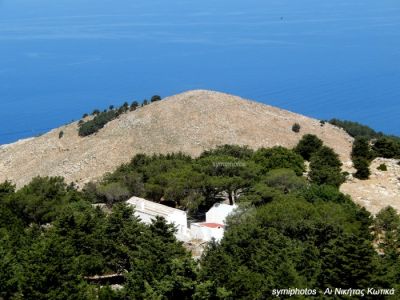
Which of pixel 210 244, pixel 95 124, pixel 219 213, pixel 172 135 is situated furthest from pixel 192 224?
pixel 95 124

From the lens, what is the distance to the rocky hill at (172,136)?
4994 centimetres

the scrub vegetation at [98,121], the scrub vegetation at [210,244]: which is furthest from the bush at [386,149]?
the scrub vegetation at [98,121]

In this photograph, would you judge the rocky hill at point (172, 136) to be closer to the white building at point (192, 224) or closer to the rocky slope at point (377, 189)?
the rocky slope at point (377, 189)

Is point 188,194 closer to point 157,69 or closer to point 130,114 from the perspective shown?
point 130,114

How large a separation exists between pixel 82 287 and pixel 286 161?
71.5ft

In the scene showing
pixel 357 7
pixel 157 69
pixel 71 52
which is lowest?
pixel 157 69

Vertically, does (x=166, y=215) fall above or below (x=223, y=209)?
below

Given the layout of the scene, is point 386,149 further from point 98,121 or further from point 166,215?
point 98,121

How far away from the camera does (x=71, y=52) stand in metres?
143

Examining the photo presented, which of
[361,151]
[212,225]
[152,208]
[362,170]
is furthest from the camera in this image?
[361,151]

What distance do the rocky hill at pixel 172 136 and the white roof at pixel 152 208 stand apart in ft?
51.4

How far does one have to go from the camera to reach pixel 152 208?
31500 mm

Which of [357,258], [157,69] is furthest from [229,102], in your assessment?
[157,69]

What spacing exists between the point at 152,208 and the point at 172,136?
65.4 feet
